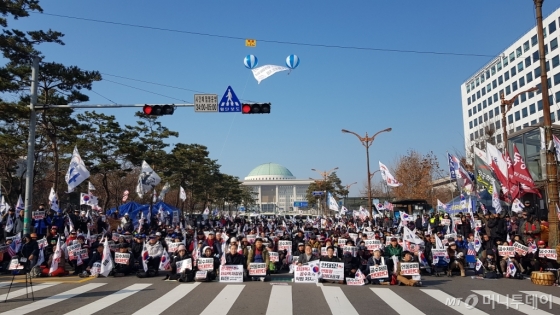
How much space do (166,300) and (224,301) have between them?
1.29 meters

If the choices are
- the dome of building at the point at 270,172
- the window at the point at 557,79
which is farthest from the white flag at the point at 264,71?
the dome of building at the point at 270,172

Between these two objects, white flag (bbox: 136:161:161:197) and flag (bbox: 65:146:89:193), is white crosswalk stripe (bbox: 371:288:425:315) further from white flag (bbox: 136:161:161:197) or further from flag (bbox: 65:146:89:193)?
white flag (bbox: 136:161:161:197)

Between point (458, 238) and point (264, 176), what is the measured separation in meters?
160

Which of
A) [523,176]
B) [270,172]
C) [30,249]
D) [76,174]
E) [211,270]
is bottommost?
[211,270]

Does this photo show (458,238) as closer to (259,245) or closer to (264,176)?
(259,245)

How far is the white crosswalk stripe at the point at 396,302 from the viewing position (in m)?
8.85

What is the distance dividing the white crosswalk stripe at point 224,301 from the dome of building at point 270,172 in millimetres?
159253

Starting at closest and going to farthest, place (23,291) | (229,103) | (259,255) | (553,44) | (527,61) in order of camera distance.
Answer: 1. (23,291)
2. (259,255)
3. (229,103)
4. (553,44)
5. (527,61)

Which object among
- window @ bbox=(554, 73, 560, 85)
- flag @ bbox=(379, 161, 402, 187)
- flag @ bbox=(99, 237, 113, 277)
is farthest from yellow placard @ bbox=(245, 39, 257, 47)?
window @ bbox=(554, 73, 560, 85)

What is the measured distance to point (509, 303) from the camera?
9586 millimetres

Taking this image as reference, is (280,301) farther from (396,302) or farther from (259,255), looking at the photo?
(259,255)

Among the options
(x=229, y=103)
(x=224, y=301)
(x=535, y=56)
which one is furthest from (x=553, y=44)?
(x=224, y=301)

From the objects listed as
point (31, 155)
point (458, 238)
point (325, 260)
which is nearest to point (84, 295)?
point (325, 260)

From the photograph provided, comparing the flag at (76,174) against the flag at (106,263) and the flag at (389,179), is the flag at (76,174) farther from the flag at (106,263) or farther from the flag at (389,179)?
the flag at (389,179)
